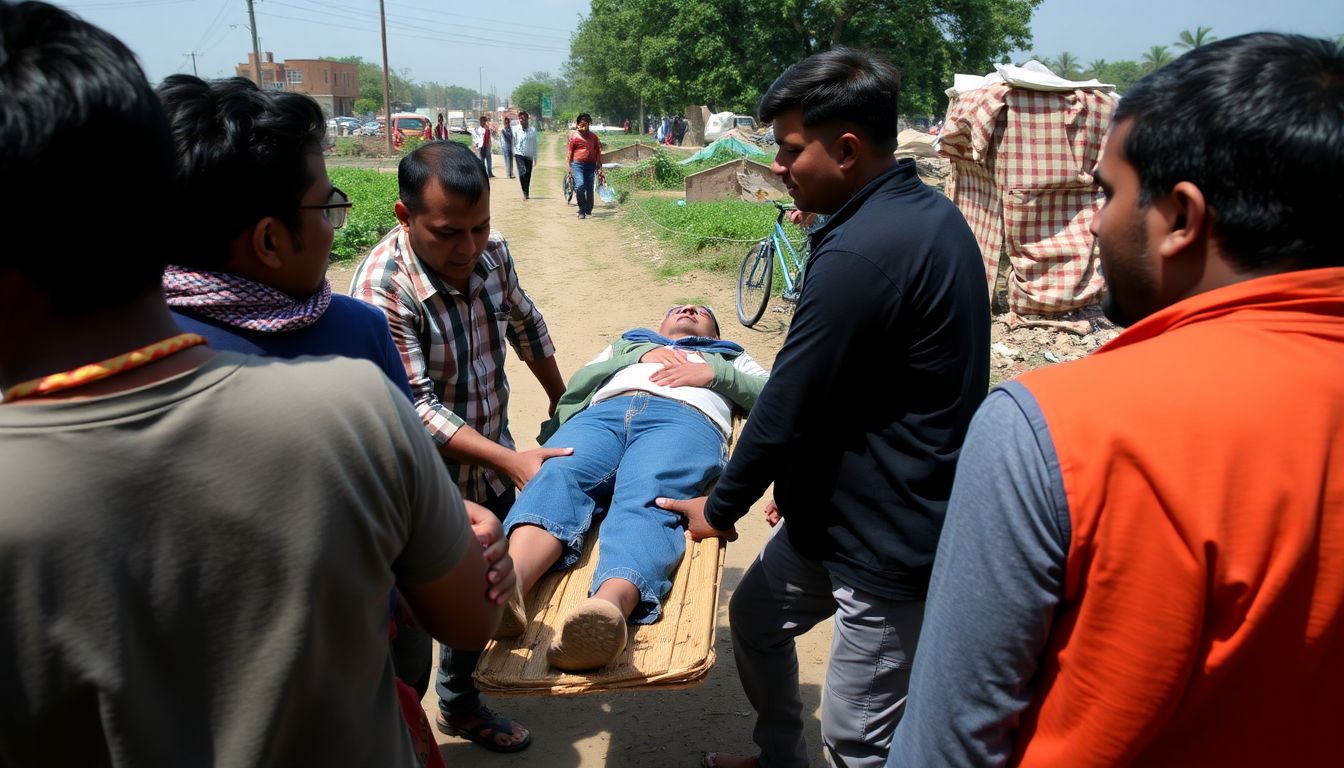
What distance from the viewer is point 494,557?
131cm

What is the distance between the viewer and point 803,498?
2162mm

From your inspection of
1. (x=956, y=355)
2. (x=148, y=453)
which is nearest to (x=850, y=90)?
(x=956, y=355)

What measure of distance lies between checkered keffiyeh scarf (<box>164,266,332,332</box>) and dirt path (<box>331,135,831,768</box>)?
2.01m

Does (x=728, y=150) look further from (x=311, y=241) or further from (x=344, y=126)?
(x=344, y=126)

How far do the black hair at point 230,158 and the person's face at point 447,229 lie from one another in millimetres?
882

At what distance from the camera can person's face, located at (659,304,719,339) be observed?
446 centimetres

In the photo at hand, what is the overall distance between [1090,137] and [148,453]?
7.58 m

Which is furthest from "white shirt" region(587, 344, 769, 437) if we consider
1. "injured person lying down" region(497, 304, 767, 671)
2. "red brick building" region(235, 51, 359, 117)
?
"red brick building" region(235, 51, 359, 117)

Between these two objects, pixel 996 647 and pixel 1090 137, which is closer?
pixel 996 647

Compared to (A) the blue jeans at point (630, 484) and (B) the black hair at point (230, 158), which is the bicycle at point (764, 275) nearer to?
(A) the blue jeans at point (630, 484)

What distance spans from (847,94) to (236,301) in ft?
4.75

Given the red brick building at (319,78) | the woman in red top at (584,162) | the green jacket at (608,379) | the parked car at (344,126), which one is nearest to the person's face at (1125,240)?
the green jacket at (608,379)

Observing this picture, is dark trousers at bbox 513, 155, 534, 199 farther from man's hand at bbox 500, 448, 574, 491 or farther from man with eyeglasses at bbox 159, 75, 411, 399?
man with eyeglasses at bbox 159, 75, 411, 399

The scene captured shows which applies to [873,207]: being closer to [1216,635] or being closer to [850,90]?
[850,90]
